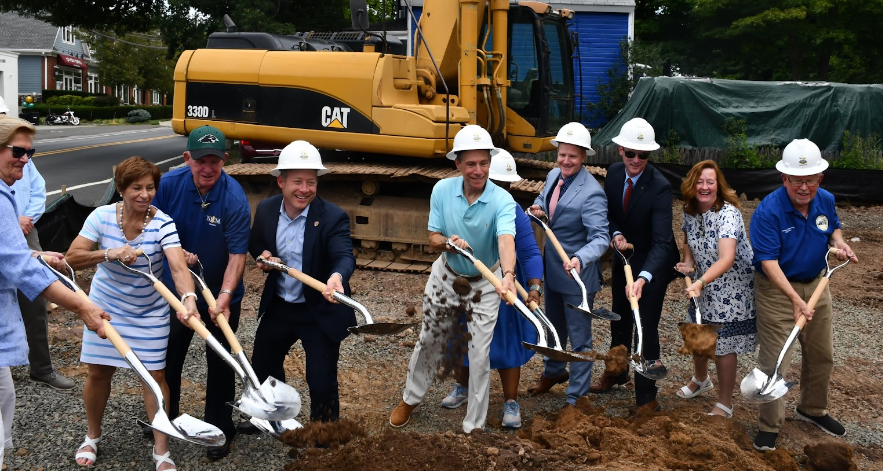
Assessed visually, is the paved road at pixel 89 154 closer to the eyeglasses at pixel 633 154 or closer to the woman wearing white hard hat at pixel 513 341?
the woman wearing white hard hat at pixel 513 341

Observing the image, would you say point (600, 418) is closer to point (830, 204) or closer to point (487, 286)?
point (487, 286)

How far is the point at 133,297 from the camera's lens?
4582 millimetres

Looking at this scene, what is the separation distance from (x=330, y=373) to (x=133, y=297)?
45.3 inches

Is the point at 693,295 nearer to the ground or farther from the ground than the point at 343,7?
nearer to the ground

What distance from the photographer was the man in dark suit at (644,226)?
563cm

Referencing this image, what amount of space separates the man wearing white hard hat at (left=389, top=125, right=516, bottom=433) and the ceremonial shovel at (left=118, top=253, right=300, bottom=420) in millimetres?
1215

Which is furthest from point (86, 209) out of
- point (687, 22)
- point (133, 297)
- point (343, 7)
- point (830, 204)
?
point (687, 22)

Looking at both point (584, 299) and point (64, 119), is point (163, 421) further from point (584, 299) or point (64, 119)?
point (64, 119)

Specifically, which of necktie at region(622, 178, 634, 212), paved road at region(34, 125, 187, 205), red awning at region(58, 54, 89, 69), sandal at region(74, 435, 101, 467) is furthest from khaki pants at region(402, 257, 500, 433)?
red awning at region(58, 54, 89, 69)

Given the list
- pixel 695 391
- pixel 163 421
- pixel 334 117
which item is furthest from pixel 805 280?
pixel 334 117

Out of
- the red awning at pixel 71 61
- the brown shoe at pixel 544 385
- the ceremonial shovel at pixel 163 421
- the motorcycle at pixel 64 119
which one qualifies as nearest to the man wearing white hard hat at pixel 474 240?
the brown shoe at pixel 544 385

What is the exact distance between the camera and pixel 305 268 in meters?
4.86

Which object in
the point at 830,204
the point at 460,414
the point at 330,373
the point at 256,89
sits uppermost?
the point at 256,89

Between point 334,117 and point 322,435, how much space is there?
617 cm
